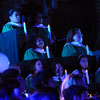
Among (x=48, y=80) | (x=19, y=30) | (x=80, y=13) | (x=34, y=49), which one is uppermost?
(x=80, y=13)

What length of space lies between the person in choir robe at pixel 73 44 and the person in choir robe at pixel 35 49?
1.99 ft

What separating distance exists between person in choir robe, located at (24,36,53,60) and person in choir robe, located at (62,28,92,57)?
605 millimetres

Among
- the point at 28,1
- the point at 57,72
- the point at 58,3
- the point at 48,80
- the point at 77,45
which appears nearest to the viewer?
the point at 48,80

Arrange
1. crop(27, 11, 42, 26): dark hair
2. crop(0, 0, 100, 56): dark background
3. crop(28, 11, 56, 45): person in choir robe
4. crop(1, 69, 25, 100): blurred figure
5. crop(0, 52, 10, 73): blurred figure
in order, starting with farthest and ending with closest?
crop(0, 0, 100, 56): dark background → crop(27, 11, 42, 26): dark hair → crop(28, 11, 56, 45): person in choir robe → crop(0, 52, 10, 73): blurred figure → crop(1, 69, 25, 100): blurred figure

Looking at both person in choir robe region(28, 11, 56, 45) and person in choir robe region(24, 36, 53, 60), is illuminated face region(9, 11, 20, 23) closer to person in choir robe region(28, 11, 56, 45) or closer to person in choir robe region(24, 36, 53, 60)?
person in choir robe region(28, 11, 56, 45)

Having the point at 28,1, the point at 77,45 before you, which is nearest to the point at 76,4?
the point at 28,1

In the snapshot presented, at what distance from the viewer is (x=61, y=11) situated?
41.4 ft

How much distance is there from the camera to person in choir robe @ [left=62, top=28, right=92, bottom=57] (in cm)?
714

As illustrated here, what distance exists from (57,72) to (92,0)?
749cm

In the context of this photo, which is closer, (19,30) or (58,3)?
(19,30)

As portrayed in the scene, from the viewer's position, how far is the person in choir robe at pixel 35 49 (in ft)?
21.6

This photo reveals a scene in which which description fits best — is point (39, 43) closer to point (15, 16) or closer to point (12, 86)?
point (15, 16)

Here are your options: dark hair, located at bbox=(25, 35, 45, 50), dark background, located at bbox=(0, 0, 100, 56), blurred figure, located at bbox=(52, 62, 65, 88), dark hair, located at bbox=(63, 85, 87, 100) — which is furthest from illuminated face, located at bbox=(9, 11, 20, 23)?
dark hair, located at bbox=(63, 85, 87, 100)

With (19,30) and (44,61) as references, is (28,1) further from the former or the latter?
(44,61)
